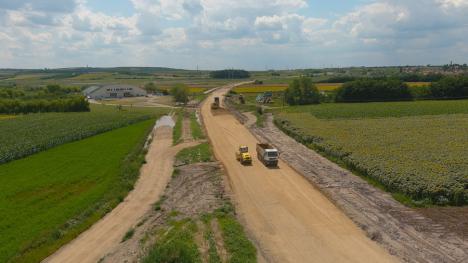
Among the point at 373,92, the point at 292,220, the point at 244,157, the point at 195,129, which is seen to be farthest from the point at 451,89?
the point at 292,220

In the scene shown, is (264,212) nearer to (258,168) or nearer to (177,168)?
(258,168)

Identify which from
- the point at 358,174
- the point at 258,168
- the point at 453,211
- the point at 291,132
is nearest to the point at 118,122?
the point at 291,132

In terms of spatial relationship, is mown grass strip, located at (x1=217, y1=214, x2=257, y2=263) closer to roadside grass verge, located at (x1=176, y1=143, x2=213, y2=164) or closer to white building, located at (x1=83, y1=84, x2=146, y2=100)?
roadside grass verge, located at (x1=176, y1=143, x2=213, y2=164)

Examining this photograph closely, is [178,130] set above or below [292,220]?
above

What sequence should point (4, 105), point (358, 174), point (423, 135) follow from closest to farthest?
point (358, 174) → point (423, 135) → point (4, 105)

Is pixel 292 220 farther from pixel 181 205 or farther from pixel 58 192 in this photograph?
pixel 58 192

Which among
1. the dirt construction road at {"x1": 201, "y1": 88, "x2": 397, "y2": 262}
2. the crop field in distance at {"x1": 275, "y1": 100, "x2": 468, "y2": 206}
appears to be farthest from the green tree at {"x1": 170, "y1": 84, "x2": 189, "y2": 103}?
the dirt construction road at {"x1": 201, "y1": 88, "x2": 397, "y2": 262}
